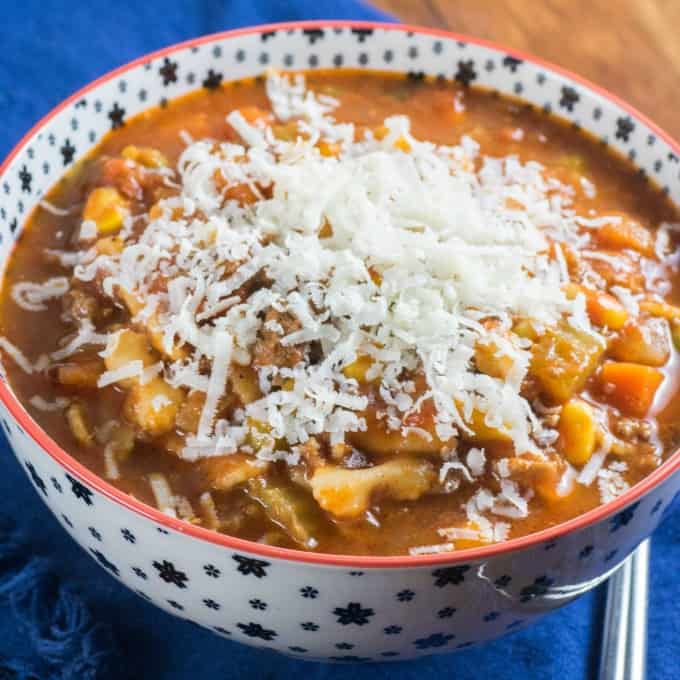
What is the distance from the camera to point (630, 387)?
7.98 feet

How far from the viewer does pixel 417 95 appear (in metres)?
3.27

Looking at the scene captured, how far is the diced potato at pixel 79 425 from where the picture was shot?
2.29 meters

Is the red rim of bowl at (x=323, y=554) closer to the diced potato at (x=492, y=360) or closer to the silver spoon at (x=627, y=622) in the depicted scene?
the diced potato at (x=492, y=360)

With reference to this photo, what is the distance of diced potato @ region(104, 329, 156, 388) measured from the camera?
2.35 metres

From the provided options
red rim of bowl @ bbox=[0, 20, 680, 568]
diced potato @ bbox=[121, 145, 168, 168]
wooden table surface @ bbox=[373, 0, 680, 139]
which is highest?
wooden table surface @ bbox=[373, 0, 680, 139]

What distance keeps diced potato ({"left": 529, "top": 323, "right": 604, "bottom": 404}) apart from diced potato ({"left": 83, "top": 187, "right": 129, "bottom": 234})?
1072 mm

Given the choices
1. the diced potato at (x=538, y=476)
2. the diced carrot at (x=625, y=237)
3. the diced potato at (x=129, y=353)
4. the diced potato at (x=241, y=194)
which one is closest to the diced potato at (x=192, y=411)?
the diced potato at (x=129, y=353)

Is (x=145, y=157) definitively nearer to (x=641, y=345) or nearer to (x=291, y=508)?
(x=291, y=508)

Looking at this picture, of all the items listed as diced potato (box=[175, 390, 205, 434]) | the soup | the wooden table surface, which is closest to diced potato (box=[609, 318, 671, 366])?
the soup

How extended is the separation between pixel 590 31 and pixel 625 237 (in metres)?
1.64

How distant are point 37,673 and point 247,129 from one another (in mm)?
1458

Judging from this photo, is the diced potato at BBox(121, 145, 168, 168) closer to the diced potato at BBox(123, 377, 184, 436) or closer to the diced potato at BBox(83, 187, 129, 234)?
the diced potato at BBox(83, 187, 129, 234)

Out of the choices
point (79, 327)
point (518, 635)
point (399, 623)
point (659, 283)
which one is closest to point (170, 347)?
point (79, 327)

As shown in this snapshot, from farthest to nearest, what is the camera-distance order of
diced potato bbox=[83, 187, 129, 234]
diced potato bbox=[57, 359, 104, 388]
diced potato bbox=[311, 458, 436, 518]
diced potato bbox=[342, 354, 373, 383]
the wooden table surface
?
the wooden table surface, diced potato bbox=[83, 187, 129, 234], diced potato bbox=[57, 359, 104, 388], diced potato bbox=[342, 354, 373, 383], diced potato bbox=[311, 458, 436, 518]
